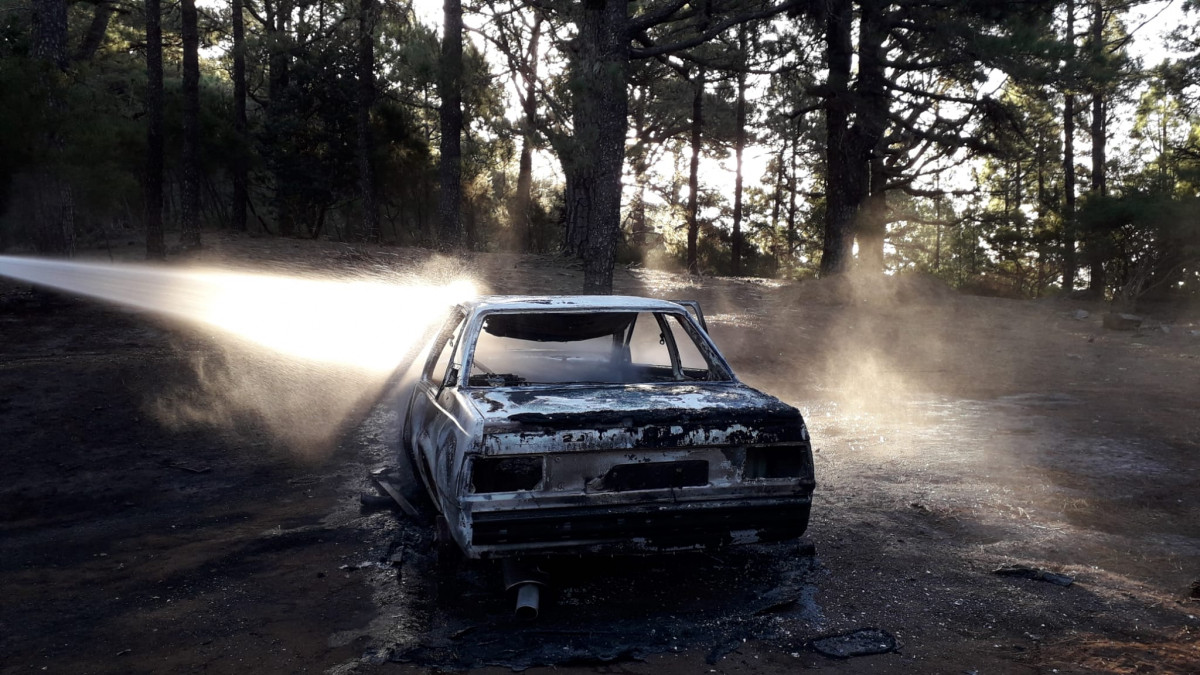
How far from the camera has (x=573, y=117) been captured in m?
14.0

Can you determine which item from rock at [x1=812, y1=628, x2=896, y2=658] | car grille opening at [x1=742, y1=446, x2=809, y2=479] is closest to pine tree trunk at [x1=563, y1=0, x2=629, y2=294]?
car grille opening at [x1=742, y1=446, x2=809, y2=479]

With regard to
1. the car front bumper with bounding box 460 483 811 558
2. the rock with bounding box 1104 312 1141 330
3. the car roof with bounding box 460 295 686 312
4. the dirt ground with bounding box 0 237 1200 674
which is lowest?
the dirt ground with bounding box 0 237 1200 674

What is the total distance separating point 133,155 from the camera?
1970cm

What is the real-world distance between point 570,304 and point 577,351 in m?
1.09

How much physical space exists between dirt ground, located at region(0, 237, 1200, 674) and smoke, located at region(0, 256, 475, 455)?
91 mm

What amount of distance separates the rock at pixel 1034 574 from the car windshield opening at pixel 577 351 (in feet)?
6.41

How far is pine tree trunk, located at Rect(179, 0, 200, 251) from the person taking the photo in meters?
18.2

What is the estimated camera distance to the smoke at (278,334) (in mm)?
9117

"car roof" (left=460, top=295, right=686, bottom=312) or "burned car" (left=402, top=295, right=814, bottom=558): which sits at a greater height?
"car roof" (left=460, top=295, right=686, bottom=312)

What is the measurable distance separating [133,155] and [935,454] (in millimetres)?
19121

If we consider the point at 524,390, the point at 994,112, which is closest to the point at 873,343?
the point at 994,112

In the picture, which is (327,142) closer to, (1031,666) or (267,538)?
(267,538)

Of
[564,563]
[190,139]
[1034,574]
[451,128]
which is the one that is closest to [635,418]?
[564,563]

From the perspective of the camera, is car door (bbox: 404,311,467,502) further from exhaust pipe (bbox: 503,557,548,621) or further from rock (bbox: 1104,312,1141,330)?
rock (bbox: 1104,312,1141,330)
